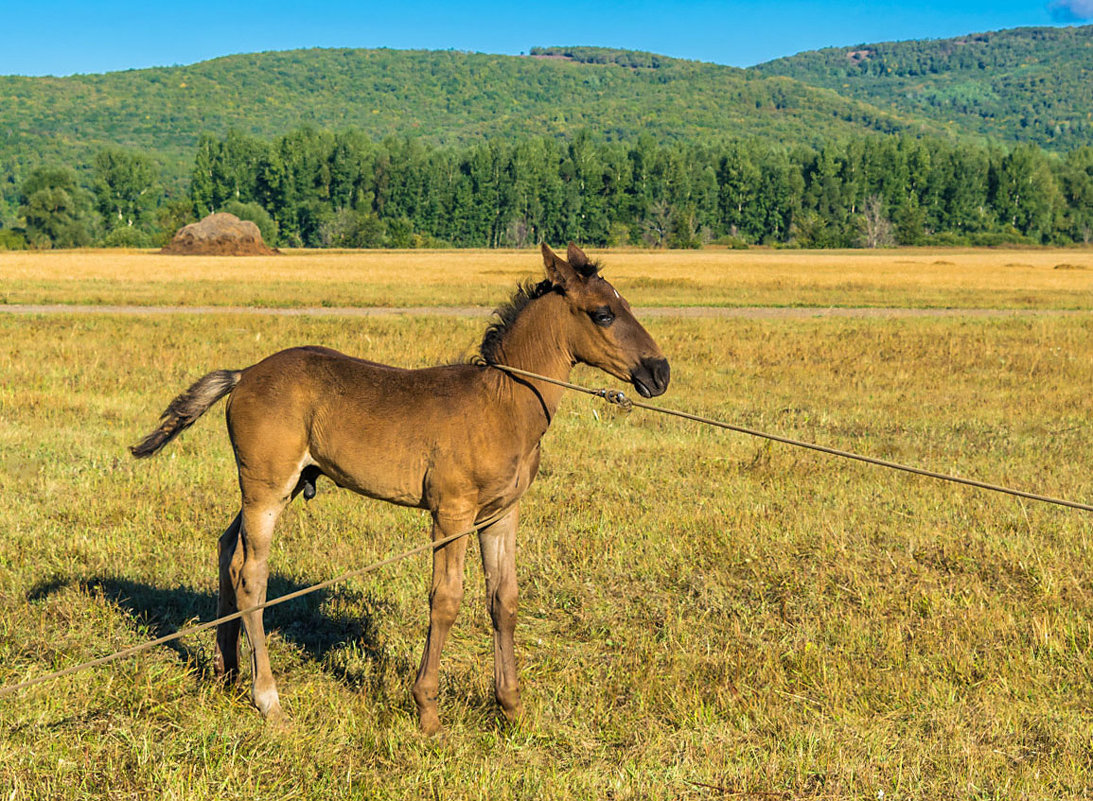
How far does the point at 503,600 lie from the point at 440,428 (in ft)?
3.38

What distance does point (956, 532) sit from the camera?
891 cm

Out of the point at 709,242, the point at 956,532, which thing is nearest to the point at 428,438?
the point at 956,532

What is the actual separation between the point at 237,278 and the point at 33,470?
42.7 meters

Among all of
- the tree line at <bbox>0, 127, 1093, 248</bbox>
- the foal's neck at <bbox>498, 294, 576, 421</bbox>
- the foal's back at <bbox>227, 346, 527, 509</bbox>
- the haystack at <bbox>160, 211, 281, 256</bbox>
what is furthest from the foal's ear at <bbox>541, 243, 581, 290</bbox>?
the tree line at <bbox>0, 127, 1093, 248</bbox>

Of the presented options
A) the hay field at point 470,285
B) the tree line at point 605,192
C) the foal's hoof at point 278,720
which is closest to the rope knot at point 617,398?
the foal's hoof at point 278,720

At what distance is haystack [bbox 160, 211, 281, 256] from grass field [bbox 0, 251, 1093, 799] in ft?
250

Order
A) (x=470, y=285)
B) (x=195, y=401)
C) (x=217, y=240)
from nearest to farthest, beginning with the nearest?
1. (x=195, y=401)
2. (x=470, y=285)
3. (x=217, y=240)

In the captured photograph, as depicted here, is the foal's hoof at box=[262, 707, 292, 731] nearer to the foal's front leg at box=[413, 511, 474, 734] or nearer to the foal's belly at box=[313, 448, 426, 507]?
the foal's front leg at box=[413, 511, 474, 734]

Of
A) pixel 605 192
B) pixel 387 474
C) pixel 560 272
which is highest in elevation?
pixel 605 192

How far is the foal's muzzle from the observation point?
196 inches

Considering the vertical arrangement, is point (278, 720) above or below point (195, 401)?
below

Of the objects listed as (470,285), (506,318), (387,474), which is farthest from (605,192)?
(387,474)

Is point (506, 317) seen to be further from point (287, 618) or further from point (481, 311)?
point (481, 311)

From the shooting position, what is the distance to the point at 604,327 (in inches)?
199
